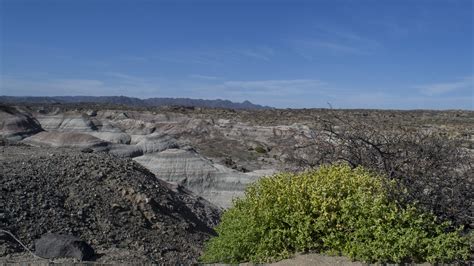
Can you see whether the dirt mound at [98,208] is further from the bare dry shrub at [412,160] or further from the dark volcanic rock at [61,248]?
the bare dry shrub at [412,160]

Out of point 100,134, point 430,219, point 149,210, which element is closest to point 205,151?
point 100,134

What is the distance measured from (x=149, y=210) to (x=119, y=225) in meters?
1.11

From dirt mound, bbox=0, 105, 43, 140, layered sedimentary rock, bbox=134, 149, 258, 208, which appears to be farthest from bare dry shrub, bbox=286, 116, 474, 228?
dirt mound, bbox=0, 105, 43, 140

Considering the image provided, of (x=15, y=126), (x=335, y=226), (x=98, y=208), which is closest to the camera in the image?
(x=335, y=226)

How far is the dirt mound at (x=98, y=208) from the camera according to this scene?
11.2 meters

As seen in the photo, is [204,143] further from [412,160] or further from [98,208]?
[412,160]

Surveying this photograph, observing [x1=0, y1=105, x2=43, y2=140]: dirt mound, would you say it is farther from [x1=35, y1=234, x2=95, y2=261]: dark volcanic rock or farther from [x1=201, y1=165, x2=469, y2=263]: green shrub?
[x1=201, y1=165, x2=469, y2=263]: green shrub

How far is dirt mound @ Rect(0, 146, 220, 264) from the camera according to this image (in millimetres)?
11180

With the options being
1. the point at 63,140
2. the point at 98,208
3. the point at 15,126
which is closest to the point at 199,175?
the point at 63,140

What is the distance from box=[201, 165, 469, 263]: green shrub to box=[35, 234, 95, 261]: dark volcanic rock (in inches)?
125

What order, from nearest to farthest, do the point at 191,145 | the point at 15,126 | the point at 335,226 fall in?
1. the point at 335,226
2. the point at 15,126
3. the point at 191,145

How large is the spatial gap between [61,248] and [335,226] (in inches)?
182

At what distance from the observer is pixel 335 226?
657 cm

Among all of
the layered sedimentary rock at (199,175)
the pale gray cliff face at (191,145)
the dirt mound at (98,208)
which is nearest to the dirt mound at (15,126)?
the pale gray cliff face at (191,145)
